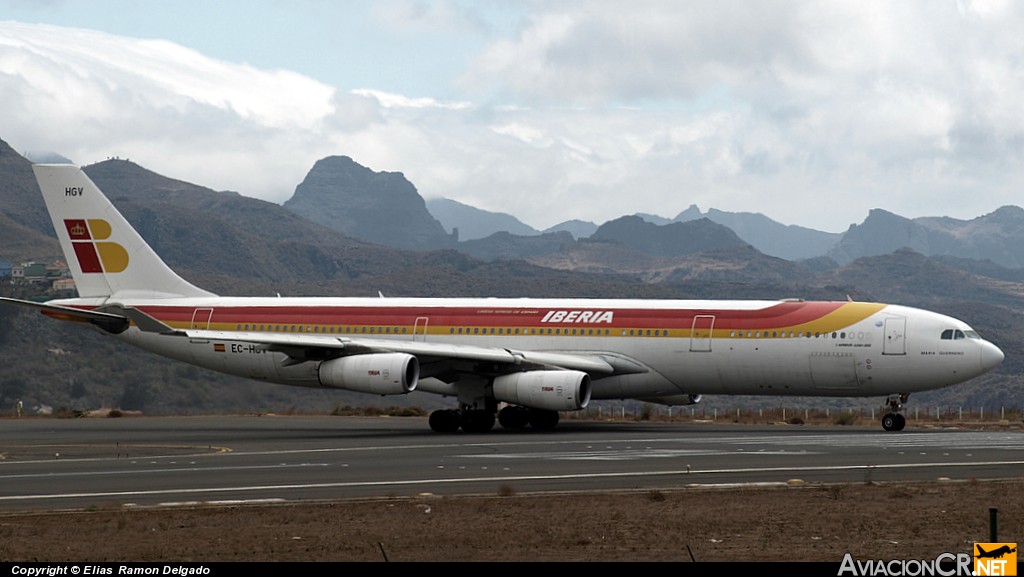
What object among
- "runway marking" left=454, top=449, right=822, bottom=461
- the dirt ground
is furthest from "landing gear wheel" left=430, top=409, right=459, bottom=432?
the dirt ground

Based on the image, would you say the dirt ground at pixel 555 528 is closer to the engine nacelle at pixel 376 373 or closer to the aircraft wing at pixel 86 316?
the engine nacelle at pixel 376 373

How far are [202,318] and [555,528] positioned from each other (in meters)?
31.7

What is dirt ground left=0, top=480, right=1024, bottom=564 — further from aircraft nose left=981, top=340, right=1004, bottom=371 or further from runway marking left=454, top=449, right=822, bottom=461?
aircraft nose left=981, top=340, right=1004, bottom=371

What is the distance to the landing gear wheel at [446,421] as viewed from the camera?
1699 inches

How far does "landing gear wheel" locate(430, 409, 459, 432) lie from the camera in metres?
43.2

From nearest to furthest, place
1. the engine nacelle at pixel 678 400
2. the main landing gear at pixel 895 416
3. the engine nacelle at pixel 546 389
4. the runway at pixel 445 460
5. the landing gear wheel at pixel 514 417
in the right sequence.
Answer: the runway at pixel 445 460
the engine nacelle at pixel 546 389
the main landing gear at pixel 895 416
the landing gear wheel at pixel 514 417
the engine nacelle at pixel 678 400

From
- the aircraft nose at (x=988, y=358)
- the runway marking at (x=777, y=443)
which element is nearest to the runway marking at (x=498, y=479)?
the runway marking at (x=777, y=443)

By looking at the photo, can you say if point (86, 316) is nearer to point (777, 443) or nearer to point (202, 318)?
point (202, 318)

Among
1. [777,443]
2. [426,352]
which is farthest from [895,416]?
[426,352]

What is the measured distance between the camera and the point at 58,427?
47.4 m

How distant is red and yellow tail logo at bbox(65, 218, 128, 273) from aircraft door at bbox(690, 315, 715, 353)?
806 inches

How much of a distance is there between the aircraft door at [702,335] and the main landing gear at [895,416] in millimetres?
5675

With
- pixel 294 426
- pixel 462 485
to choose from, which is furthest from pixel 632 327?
pixel 462 485

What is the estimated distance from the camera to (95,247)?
49.7m
